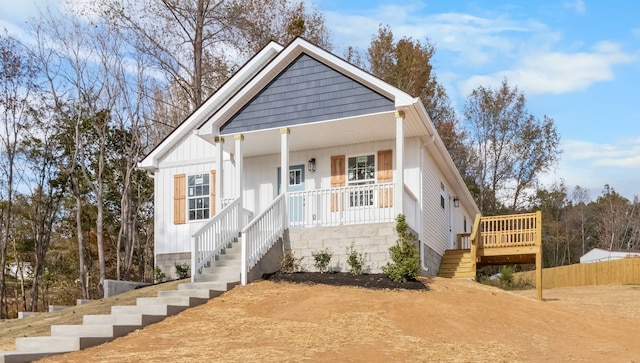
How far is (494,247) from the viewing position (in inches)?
707

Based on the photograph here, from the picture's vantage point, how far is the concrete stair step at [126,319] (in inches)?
448

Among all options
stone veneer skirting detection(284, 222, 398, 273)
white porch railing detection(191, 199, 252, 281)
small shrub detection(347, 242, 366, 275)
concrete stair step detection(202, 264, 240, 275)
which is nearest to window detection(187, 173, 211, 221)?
white porch railing detection(191, 199, 252, 281)

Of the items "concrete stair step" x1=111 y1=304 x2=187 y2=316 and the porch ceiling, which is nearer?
"concrete stair step" x1=111 y1=304 x2=187 y2=316

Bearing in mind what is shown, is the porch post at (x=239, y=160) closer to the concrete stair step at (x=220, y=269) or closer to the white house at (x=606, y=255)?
the concrete stair step at (x=220, y=269)

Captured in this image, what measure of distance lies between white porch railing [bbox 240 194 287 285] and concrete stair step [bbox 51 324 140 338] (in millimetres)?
3435

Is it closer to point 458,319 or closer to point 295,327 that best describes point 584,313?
point 458,319

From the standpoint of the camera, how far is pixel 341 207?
15695 millimetres

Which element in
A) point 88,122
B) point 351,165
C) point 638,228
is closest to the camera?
point 351,165

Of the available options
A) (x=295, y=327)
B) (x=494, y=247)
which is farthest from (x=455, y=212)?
(x=295, y=327)

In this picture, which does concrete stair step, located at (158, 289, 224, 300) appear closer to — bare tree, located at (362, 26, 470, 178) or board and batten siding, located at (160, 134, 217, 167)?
board and batten siding, located at (160, 134, 217, 167)

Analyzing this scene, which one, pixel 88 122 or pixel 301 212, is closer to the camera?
pixel 301 212

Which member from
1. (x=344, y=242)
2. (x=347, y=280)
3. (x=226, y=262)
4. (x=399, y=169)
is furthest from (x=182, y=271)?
(x=399, y=169)

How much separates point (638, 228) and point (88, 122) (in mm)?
42166

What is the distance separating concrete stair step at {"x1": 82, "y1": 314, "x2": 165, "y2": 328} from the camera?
1138cm
